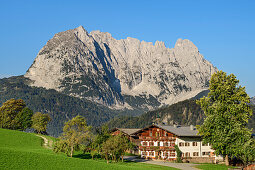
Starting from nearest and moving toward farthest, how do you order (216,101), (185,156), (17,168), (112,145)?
(17,168), (112,145), (216,101), (185,156)

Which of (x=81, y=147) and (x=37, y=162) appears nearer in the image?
(x=37, y=162)

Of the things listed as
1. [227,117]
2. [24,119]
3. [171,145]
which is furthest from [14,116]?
[227,117]

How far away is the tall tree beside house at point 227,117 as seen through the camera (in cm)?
7510

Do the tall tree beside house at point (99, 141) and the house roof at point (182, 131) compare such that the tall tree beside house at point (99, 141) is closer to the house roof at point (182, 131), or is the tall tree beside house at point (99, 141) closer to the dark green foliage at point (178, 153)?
the house roof at point (182, 131)

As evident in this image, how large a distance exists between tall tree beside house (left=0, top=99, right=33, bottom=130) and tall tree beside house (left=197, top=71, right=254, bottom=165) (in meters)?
80.8

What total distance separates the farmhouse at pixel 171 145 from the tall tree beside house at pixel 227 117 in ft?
47.9

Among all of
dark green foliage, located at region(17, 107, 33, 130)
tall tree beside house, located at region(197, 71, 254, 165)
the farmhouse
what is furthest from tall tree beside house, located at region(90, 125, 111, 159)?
dark green foliage, located at region(17, 107, 33, 130)

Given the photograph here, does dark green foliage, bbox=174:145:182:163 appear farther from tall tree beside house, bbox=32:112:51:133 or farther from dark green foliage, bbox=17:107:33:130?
dark green foliage, bbox=17:107:33:130

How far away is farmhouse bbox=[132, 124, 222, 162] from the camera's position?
310 feet

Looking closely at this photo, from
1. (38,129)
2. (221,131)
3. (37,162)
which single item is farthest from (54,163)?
(38,129)

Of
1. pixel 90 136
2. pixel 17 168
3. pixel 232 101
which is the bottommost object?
pixel 17 168

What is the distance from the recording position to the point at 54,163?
52625 mm

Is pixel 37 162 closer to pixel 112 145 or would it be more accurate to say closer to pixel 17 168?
pixel 17 168

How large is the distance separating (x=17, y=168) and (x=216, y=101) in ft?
168
